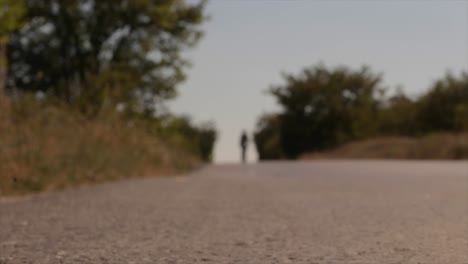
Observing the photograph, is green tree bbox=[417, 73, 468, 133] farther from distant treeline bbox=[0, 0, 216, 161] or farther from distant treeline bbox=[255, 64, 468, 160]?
distant treeline bbox=[0, 0, 216, 161]

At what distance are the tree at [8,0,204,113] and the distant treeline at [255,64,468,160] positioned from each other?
19.3 m

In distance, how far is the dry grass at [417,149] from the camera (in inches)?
1166

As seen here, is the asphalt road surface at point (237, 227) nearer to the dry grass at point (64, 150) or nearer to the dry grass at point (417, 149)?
the dry grass at point (64, 150)

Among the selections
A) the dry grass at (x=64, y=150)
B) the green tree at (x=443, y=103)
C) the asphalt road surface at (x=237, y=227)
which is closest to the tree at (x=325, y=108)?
the green tree at (x=443, y=103)

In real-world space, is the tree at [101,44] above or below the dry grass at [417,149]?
above

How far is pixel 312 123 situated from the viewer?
5228 cm

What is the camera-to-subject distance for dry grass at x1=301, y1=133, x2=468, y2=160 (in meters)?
29.6

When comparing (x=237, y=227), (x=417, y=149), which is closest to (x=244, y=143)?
(x=417, y=149)

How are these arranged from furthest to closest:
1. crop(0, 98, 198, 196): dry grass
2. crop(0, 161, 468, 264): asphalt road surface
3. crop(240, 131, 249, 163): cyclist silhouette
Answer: crop(240, 131, 249, 163): cyclist silhouette, crop(0, 98, 198, 196): dry grass, crop(0, 161, 468, 264): asphalt road surface

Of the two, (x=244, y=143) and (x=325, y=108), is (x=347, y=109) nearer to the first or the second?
(x=325, y=108)

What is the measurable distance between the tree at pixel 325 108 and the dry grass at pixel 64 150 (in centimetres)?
3483

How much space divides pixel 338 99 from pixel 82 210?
46.4 meters

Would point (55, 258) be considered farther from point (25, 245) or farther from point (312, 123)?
point (312, 123)

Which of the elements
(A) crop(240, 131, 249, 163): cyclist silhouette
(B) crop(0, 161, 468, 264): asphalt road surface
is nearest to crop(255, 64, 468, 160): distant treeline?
(A) crop(240, 131, 249, 163): cyclist silhouette
